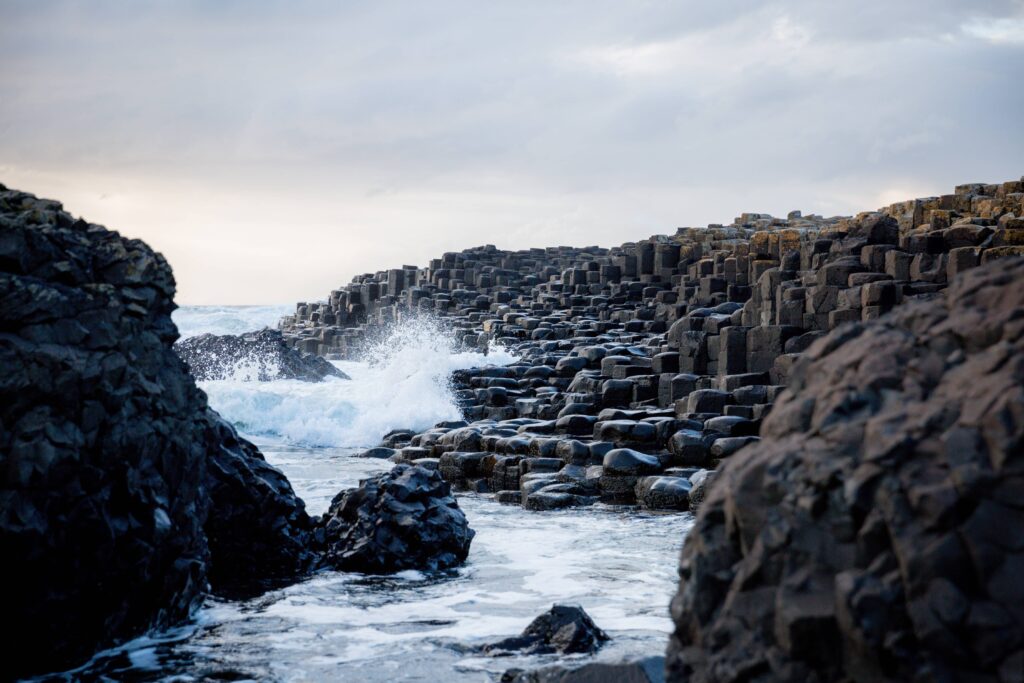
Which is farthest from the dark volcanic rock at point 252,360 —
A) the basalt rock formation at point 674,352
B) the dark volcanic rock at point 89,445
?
the dark volcanic rock at point 89,445

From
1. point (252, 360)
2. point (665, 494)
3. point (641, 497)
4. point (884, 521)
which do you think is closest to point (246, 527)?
point (884, 521)

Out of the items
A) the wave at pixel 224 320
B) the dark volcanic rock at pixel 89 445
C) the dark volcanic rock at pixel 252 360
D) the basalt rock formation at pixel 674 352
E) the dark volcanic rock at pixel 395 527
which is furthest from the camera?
the wave at pixel 224 320

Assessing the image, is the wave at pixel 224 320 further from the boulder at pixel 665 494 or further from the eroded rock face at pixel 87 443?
the eroded rock face at pixel 87 443

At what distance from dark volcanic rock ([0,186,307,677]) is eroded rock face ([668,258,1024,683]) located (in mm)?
3639

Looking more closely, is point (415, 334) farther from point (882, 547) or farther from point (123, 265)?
point (882, 547)

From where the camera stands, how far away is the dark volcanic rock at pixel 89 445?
5.25 meters

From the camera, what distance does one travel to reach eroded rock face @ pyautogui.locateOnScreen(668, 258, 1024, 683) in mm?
2430

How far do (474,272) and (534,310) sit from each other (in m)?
11.2

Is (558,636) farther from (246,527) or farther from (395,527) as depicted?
(246,527)

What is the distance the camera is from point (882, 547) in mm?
2562

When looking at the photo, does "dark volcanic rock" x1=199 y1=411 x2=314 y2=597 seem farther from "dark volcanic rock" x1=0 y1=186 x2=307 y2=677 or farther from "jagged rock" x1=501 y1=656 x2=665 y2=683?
"jagged rock" x1=501 y1=656 x2=665 y2=683

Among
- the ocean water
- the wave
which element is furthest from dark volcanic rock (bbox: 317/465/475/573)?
the wave

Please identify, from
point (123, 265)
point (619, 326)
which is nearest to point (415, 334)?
point (619, 326)

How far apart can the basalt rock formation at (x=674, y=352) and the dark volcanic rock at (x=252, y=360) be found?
6.67 metres
